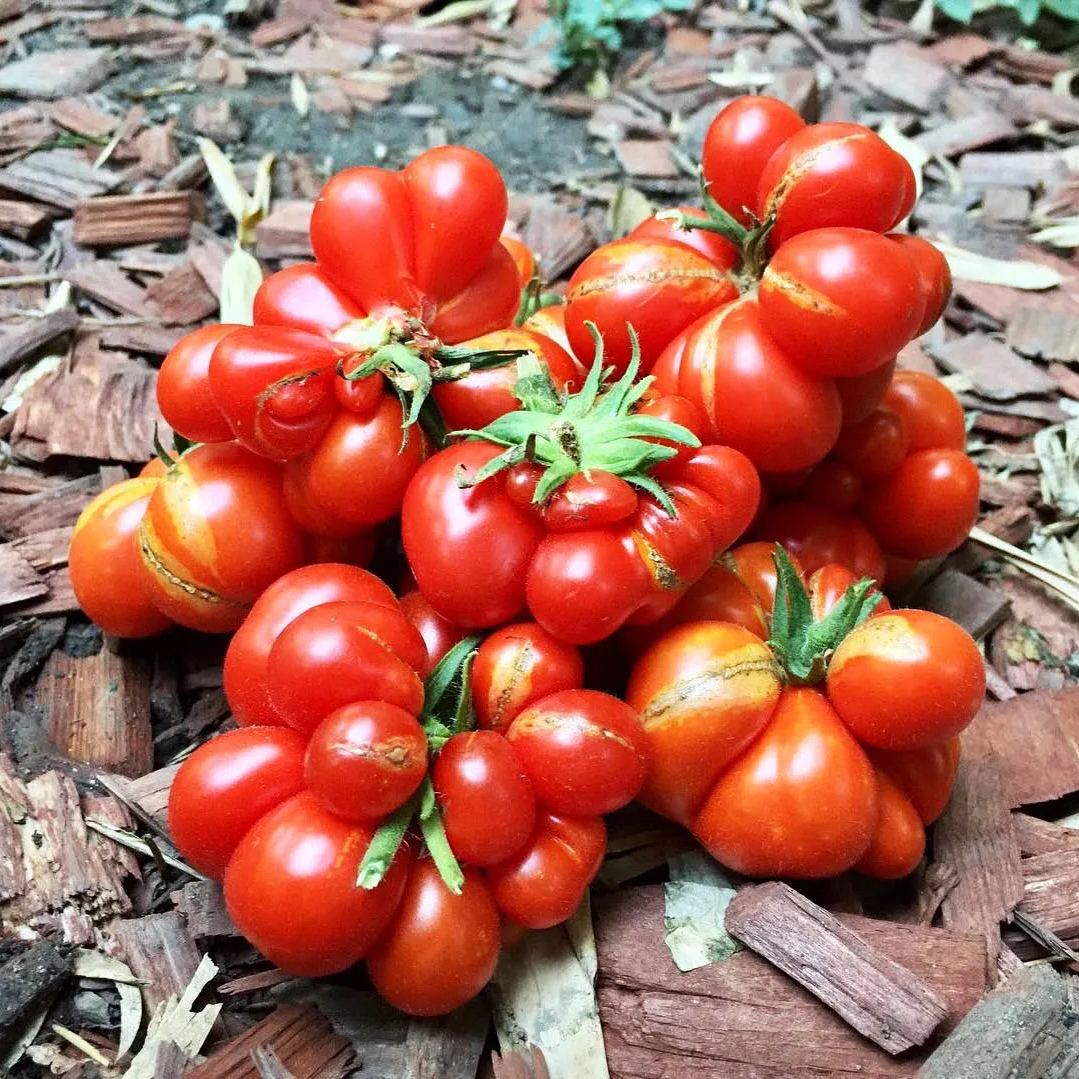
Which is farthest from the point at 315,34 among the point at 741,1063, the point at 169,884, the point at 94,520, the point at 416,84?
the point at 741,1063

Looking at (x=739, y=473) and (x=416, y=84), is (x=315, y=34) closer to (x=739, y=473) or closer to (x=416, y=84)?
(x=416, y=84)

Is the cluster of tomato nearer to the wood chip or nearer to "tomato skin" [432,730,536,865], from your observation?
"tomato skin" [432,730,536,865]

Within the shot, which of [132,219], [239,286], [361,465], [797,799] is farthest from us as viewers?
[132,219]

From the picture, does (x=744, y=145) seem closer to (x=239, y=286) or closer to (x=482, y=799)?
(x=482, y=799)

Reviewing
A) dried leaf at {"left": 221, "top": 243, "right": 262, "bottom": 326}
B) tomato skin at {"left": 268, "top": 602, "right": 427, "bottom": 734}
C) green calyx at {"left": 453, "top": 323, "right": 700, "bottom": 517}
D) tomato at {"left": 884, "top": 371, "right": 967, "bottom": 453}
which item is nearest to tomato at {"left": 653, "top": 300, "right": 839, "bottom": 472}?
green calyx at {"left": 453, "top": 323, "right": 700, "bottom": 517}

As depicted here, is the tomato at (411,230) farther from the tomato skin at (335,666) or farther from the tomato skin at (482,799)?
the tomato skin at (482,799)

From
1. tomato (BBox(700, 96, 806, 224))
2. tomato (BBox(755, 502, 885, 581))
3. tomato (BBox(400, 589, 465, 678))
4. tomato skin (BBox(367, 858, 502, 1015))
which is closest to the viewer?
tomato skin (BBox(367, 858, 502, 1015))

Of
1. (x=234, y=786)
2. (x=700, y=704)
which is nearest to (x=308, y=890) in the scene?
(x=234, y=786)
